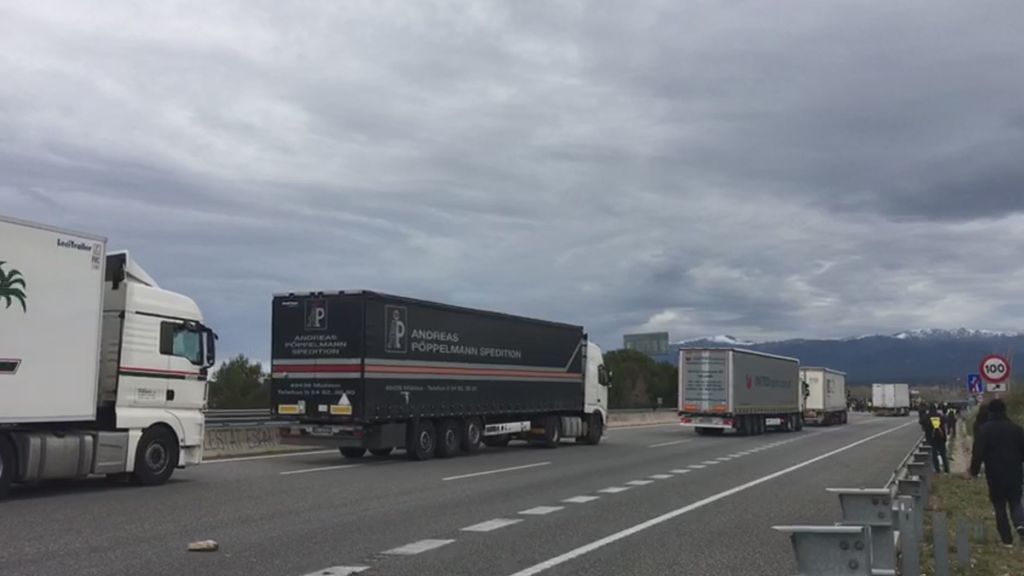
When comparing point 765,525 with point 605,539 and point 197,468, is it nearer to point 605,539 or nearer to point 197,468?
point 605,539

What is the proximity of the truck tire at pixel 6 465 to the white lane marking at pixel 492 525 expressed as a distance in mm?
A: 6622

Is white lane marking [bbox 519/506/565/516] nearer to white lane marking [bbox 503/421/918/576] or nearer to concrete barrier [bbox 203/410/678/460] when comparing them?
white lane marking [bbox 503/421/918/576]

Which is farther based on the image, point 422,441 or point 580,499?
point 422,441

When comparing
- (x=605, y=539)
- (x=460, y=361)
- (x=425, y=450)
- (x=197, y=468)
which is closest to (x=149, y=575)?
(x=605, y=539)

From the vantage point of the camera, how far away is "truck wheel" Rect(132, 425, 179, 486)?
50.7ft

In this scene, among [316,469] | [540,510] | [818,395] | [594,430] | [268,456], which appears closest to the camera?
[540,510]

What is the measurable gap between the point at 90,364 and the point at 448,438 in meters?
10.7

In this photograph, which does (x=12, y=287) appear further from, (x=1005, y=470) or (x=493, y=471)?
(x=1005, y=470)

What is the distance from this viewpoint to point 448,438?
23.7m

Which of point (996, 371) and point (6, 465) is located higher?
point (996, 371)

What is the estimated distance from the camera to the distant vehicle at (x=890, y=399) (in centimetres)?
8800

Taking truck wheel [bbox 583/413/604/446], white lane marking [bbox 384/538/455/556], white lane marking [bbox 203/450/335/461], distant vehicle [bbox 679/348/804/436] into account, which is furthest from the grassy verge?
distant vehicle [bbox 679/348/804/436]

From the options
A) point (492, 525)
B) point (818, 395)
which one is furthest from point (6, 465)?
point (818, 395)

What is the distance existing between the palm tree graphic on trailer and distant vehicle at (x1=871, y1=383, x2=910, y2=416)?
282 ft
